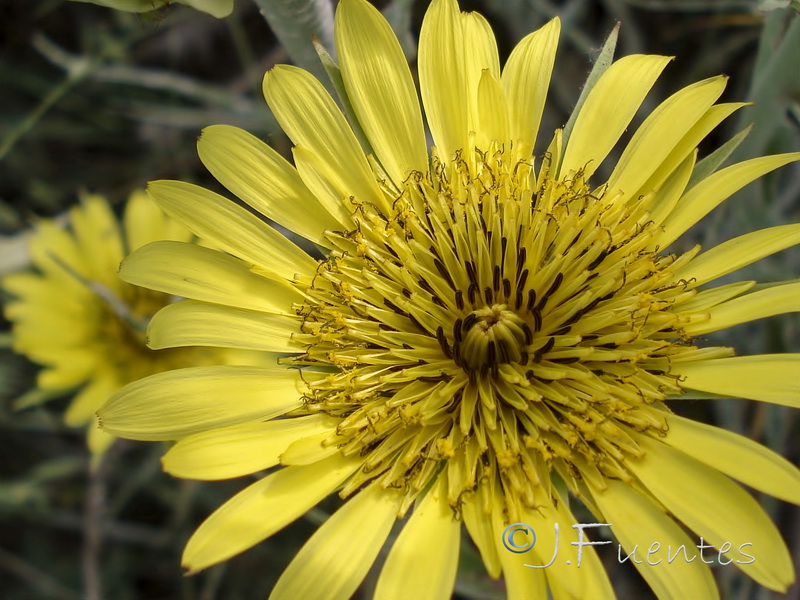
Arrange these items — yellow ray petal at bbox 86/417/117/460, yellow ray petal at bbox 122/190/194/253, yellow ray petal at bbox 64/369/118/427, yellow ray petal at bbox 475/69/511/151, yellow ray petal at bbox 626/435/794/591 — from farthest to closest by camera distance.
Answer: yellow ray petal at bbox 122/190/194/253 < yellow ray petal at bbox 64/369/118/427 < yellow ray petal at bbox 86/417/117/460 < yellow ray petal at bbox 475/69/511/151 < yellow ray petal at bbox 626/435/794/591

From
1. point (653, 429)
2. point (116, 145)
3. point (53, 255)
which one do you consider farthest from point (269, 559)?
point (116, 145)

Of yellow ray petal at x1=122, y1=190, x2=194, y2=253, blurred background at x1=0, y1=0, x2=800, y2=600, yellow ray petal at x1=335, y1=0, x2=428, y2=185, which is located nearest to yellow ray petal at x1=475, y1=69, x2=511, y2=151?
yellow ray petal at x1=335, y1=0, x2=428, y2=185

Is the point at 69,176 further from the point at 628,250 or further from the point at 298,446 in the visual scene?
the point at 628,250

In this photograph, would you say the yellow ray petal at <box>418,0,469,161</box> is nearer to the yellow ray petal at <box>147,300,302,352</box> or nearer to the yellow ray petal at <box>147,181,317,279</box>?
the yellow ray petal at <box>147,181,317,279</box>

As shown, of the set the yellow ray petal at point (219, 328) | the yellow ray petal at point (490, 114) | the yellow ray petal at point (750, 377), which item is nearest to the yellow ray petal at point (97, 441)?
the yellow ray petal at point (219, 328)

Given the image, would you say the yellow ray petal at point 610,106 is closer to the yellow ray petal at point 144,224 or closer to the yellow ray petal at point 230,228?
the yellow ray petal at point 230,228

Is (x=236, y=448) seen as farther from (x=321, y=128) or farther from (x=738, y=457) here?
(x=738, y=457)

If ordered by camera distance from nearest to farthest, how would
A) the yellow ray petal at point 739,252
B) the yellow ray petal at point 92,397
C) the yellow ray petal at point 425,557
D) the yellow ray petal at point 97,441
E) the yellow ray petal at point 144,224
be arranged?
the yellow ray petal at point 425,557
the yellow ray petal at point 739,252
the yellow ray petal at point 97,441
the yellow ray petal at point 92,397
the yellow ray petal at point 144,224
